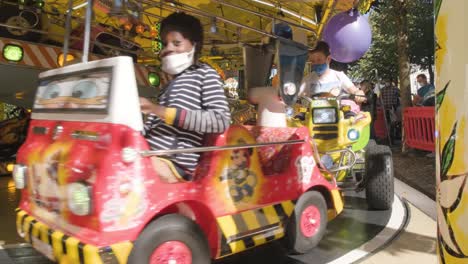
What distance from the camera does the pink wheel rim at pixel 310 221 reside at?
3.53 meters

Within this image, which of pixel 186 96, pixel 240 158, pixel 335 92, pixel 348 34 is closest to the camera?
pixel 186 96

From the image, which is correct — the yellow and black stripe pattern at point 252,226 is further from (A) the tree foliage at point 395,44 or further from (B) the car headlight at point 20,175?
(A) the tree foliage at point 395,44

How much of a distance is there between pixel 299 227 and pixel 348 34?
338cm

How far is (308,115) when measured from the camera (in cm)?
496

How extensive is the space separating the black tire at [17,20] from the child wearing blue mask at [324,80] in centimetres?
328

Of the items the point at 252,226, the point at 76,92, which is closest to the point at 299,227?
the point at 252,226

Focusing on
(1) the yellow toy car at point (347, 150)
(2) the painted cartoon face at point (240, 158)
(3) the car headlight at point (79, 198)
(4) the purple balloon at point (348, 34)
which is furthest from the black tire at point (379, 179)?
(3) the car headlight at point (79, 198)

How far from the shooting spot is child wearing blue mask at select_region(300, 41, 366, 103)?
521 cm

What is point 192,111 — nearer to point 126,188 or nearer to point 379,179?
point 126,188

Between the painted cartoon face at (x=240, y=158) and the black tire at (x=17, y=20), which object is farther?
the black tire at (x=17, y=20)

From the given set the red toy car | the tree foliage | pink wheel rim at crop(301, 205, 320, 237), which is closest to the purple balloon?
the red toy car

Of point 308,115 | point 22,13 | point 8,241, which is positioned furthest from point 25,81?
point 308,115

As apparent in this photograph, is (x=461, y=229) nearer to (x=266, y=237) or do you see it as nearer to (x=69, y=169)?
(x=266, y=237)

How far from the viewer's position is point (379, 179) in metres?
4.65
